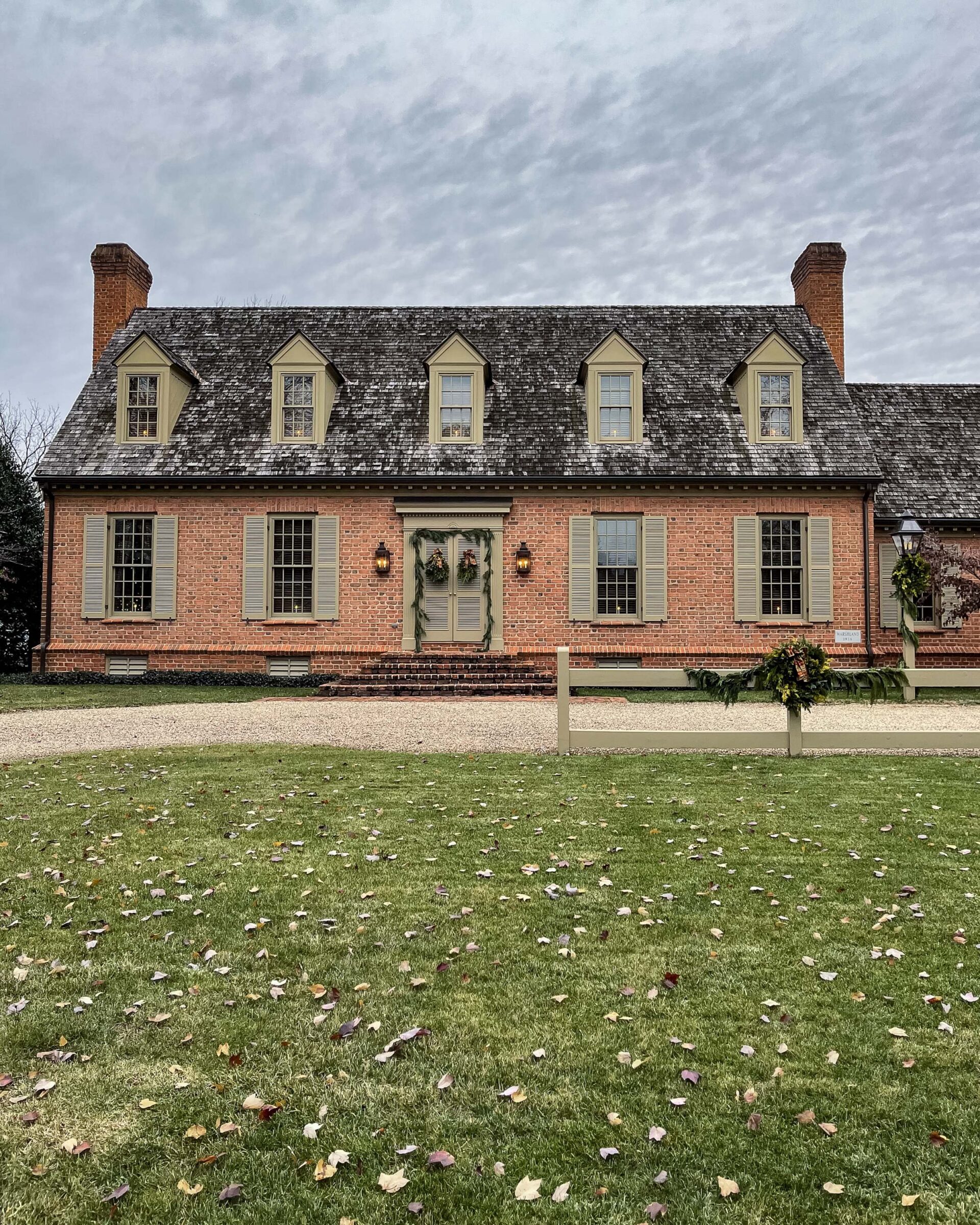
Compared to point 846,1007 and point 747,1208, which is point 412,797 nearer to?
point 846,1007

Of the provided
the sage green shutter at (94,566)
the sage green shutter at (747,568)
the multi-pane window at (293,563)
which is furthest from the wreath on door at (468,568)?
the sage green shutter at (94,566)

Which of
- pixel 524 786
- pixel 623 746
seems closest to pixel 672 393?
pixel 623 746

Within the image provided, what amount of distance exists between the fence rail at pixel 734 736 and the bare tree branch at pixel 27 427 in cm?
2248

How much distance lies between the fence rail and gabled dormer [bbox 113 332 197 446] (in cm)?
1398

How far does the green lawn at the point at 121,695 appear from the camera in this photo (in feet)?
47.9

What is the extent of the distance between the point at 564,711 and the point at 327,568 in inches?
418

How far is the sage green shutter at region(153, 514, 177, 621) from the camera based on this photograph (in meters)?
18.9

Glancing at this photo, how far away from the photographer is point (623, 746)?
9352 millimetres

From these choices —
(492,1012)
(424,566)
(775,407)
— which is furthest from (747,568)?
(492,1012)

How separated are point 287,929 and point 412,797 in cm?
294

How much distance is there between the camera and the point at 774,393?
19.4 metres

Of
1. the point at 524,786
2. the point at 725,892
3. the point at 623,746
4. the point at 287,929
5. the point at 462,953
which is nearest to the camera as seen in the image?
the point at 462,953

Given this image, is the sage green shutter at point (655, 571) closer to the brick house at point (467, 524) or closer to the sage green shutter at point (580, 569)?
the brick house at point (467, 524)

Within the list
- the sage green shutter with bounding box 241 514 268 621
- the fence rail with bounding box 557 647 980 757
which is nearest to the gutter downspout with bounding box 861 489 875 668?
the fence rail with bounding box 557 647 980 757
